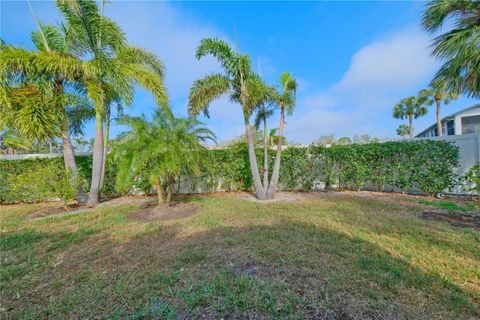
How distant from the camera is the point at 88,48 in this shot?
19.9ft

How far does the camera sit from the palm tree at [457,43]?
15.6 ft

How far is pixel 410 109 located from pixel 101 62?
3274 cm

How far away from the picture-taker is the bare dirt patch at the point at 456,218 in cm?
389

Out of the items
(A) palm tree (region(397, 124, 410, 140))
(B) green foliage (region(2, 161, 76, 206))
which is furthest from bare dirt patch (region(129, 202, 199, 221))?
(A) palm tree (region(397, 124, 410, 140))

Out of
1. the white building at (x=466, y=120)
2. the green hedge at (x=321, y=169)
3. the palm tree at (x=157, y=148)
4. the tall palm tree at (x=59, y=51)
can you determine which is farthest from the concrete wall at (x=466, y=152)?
the white building at (x=466, y=120)

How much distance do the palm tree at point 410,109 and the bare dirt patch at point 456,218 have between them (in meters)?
26.1

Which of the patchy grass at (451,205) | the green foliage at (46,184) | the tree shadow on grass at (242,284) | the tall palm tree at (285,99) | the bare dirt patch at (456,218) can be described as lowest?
the tree shadow on grass at (242,284)

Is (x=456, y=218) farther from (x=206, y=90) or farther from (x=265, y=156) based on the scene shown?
(x=206, y=90)

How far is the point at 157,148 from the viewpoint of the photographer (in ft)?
15.5

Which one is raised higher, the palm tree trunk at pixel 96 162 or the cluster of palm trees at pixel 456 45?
the cluster of palm trees at pixel 456 45

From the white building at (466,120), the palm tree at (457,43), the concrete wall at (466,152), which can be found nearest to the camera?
the palm tree at (457,43)

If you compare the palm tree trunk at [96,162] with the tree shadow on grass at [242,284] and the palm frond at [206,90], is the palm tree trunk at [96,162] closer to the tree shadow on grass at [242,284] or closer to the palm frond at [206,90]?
the palm frond at [206,90]

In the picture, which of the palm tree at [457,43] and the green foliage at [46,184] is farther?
the green foliage at [46,184]

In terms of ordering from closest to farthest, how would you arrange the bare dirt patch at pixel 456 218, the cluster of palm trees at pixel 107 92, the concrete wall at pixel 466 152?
the bare dirt patch at pixel 456 218, the cluster of palm trees at pixel 107 92, the concrete wall at pixel 466 152
